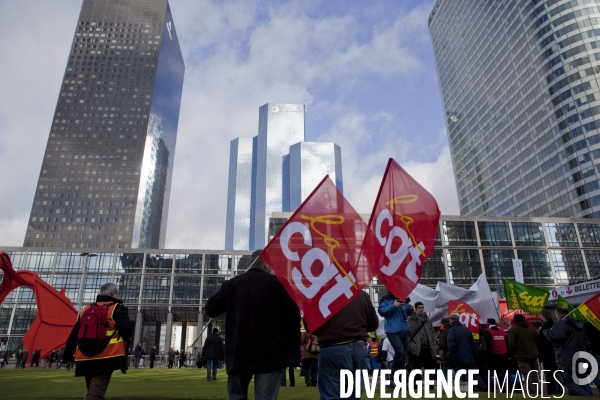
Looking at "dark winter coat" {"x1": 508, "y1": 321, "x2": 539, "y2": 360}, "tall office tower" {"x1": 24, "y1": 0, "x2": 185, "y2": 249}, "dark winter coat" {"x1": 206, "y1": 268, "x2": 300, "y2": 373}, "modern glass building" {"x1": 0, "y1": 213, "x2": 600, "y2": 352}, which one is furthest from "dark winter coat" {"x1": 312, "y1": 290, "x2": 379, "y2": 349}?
"tall office tower" {"x1": 24, "y1": 0, "x2": 185, "y2": 249}

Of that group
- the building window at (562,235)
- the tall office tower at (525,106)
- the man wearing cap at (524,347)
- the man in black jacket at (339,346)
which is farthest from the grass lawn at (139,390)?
the tall office tower at (525,106)

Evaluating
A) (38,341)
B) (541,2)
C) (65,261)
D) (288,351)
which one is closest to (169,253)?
(65,261)

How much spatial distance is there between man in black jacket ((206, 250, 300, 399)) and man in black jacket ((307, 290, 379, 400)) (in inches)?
22.5

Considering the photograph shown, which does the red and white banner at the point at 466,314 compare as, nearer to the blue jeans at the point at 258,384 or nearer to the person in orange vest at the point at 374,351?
the person in orange vest at the point at 374,351

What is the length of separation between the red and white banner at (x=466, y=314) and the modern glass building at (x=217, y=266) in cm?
5701

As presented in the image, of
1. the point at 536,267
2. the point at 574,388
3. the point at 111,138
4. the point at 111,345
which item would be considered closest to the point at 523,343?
the point at 574,388

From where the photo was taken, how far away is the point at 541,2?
90375 mm

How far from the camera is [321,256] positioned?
4855 millimetres

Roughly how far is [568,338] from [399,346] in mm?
3369

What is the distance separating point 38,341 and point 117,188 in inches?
5450

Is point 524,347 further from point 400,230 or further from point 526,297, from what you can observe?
point 526,297

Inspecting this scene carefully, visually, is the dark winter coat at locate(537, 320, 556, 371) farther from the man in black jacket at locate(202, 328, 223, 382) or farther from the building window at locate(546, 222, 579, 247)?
the building window at locate(546, 222, 579, 247)

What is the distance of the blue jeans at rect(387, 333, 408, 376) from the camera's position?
8789mm

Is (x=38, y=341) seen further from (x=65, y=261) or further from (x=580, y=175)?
(x=580, y=175)
